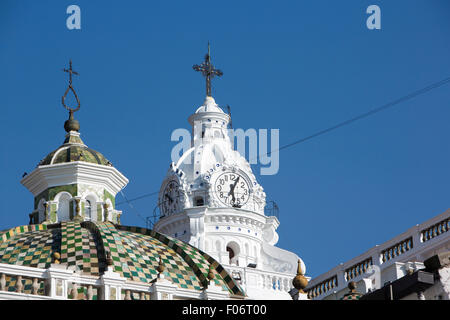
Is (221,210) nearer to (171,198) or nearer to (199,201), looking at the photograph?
(199,201)

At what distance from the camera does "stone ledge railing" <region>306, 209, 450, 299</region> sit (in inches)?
1358

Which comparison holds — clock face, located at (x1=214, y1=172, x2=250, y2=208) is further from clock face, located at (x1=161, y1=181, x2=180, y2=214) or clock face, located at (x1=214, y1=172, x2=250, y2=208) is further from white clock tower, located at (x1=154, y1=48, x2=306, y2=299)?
clock face, located at (x1=161, y1=181, x2=180, y2=214)

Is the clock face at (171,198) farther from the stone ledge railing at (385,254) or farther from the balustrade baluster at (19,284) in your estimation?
the balustrade baluster at (19,284)

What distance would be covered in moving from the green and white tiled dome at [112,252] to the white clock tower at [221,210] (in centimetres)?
2166

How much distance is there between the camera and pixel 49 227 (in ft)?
128

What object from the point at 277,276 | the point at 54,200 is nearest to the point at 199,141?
the point at 277,276

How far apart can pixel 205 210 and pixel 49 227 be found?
75.2 ft

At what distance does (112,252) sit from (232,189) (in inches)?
1055

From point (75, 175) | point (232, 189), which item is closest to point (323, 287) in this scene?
point (75, 175)

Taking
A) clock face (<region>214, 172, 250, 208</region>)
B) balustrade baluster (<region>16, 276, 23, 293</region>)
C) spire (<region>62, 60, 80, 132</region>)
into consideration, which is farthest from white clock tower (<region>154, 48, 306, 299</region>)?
balustrade baluster (<region>16, 276, 23, 293</region>)

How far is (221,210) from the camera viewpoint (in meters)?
61.4

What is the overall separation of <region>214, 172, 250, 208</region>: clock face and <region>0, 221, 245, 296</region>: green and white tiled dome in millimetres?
23157
